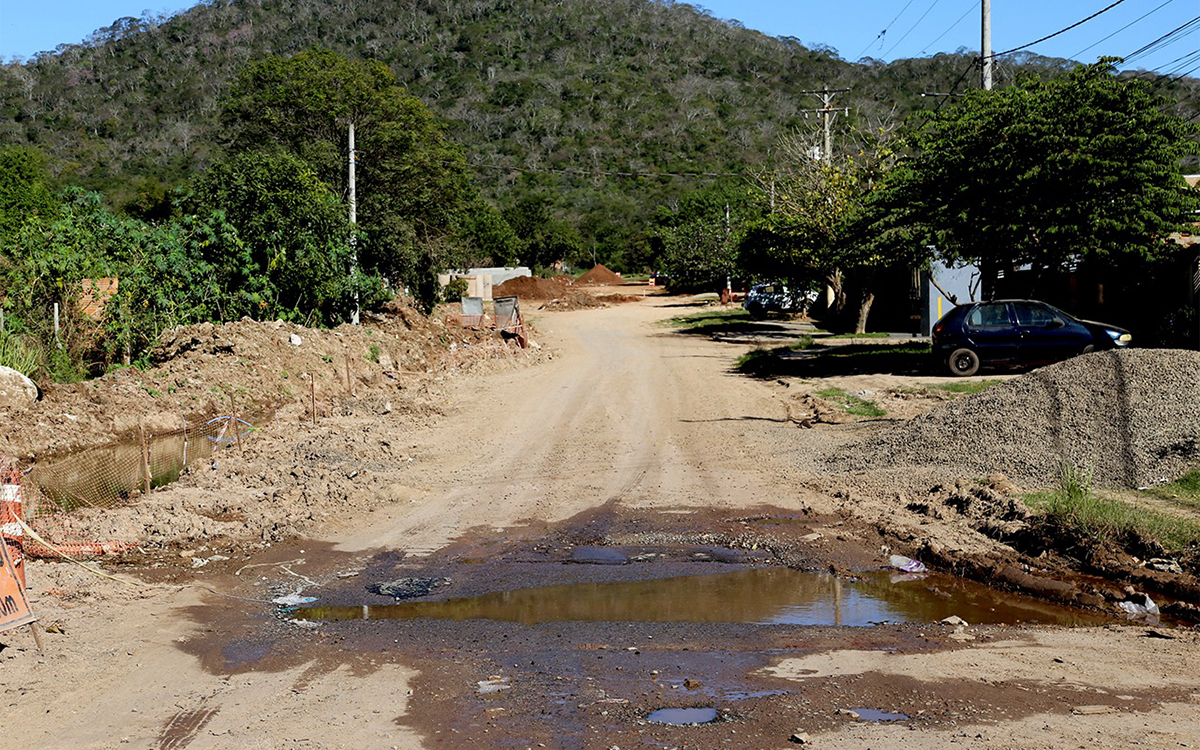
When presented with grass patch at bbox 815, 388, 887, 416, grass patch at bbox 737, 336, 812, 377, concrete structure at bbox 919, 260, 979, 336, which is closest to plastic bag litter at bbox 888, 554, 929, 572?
grass patch at bbox 815, 388, 887, 416

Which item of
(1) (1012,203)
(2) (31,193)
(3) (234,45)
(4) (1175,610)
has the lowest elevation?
(4) (1175,610)

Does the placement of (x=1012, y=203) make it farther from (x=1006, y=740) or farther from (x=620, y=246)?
(x=620, y=246)

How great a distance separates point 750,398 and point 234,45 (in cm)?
18356

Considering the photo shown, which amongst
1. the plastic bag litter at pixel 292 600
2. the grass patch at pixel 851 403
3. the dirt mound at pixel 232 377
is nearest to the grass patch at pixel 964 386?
the grass patch at pixel 851 403

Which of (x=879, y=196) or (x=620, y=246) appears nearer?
(x=879, y=196)

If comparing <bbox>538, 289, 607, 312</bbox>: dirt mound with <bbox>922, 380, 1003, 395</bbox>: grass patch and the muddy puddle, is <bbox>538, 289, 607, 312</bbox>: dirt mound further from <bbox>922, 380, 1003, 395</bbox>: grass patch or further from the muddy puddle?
the muddy puddle

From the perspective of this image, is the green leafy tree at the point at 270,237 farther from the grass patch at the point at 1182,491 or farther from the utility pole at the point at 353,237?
the grass patch at the point at 1182,491

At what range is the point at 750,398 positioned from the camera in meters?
22.6

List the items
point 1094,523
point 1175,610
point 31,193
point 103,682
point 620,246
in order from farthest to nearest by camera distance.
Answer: point 620,246 → point 31,193 → point 1094,523 → point 1175,610 → point 103,682

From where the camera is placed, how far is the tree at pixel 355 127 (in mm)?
38531

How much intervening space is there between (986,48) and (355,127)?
22.5m

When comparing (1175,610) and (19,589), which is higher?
(19,589)

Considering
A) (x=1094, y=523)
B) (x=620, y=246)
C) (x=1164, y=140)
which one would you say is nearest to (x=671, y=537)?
(x=1094, y=523)

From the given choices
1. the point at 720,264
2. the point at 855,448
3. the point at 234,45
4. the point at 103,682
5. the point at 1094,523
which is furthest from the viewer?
the point at 234,45
